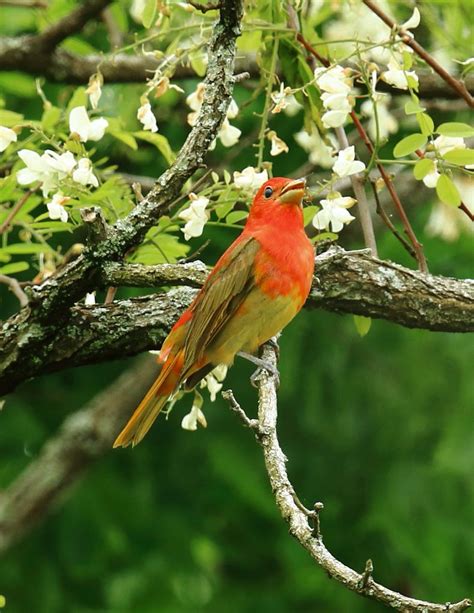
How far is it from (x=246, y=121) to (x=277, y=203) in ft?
10.6

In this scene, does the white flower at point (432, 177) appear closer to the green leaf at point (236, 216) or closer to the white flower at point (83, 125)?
the green leaf at point (236, 216)

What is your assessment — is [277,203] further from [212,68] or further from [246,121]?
[246,121]

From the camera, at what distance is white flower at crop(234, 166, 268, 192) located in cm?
389

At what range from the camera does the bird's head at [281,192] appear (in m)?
3.92

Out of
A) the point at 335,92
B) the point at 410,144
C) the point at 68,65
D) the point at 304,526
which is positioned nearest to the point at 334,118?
the point at 335,92

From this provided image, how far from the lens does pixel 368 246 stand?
4.27 meters

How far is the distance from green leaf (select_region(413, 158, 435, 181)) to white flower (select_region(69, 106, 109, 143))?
1.01m

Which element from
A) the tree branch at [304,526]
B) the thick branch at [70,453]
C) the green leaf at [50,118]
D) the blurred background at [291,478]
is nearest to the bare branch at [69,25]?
the blurred background at [291,478]

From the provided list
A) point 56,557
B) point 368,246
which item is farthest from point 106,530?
point 368,246

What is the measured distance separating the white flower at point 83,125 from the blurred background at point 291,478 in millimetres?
3227

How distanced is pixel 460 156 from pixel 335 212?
455mm

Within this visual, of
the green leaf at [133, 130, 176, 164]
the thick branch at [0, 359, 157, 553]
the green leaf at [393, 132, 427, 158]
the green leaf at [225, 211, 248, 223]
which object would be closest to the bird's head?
the green leaf at [225, 211, 248, 223]

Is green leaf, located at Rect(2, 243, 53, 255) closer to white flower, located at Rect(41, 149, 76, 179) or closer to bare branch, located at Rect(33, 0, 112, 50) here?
white flower, located at Rect(41, 149, 76, 179)

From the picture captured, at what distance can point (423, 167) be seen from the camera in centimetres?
Result: 370
